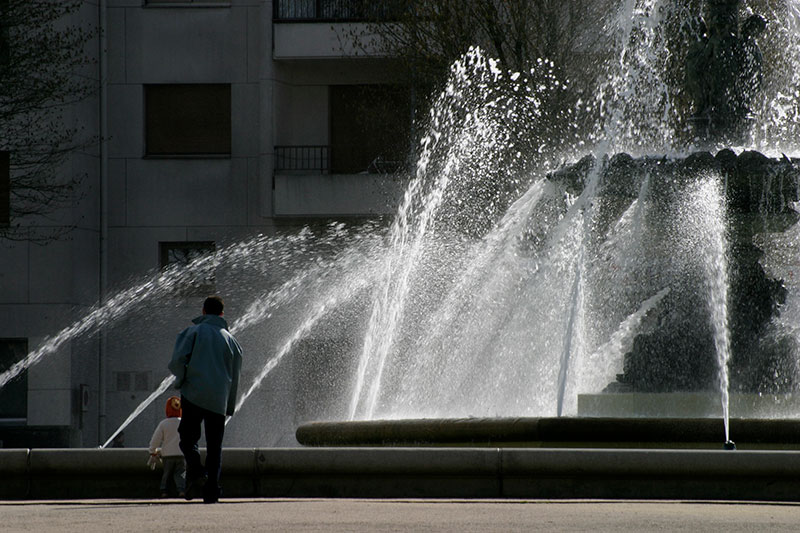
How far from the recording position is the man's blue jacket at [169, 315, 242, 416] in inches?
394

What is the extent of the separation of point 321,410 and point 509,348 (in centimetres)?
1367

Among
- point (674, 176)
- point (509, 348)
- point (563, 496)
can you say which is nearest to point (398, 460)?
point (563, 496)

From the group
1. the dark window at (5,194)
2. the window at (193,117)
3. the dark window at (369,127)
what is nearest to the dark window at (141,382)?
the dark window at (5,194)

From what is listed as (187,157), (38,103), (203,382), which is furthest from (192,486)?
(187,157)

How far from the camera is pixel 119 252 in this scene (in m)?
30.2

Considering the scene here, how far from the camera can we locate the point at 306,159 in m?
30.2

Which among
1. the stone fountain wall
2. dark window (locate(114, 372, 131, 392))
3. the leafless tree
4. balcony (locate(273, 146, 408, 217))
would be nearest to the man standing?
the stone fountain wall

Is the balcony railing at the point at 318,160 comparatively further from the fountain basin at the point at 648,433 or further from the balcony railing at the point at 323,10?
the fountain basin at the point at 648,433

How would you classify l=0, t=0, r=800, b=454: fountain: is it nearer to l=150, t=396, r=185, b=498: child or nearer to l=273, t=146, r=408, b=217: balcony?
l=150, t=396, r=185, b=498: child

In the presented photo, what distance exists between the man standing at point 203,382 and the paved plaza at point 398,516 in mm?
372

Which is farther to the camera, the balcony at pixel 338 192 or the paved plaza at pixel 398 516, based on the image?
the balcony at pixel 338 192

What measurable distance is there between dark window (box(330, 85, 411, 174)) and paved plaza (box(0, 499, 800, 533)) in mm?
19719

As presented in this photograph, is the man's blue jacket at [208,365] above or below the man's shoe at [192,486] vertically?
above

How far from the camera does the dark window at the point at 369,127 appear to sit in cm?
2927
